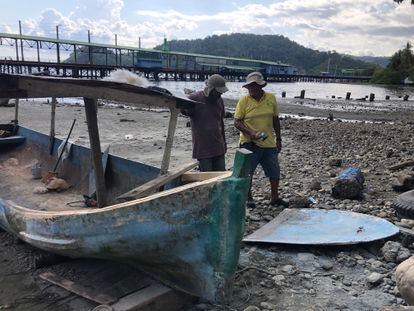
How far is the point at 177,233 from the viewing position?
347 cm

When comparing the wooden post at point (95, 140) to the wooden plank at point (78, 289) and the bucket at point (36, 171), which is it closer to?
the wooden plank at point (78, 289)

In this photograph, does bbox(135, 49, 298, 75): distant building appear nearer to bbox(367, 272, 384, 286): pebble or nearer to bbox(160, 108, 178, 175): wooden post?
bbox(160, 108, 178, 175): wooden post

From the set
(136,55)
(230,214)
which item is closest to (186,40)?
(136,55)

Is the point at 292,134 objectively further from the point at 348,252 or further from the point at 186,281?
the point at 186,281

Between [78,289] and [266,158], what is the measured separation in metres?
3.32

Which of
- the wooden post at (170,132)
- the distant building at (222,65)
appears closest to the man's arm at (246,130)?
the wooden post at (170,132)

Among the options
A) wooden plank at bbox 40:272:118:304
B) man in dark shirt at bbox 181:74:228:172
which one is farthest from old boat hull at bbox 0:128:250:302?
man in dark shirt at bbox 181:74:228:172

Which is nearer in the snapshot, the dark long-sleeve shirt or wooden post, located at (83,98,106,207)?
wooden post, located at (83,98,106,207)

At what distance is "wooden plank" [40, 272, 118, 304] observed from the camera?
3.77 meters

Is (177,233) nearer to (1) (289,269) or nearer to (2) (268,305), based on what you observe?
(2) (268,305)

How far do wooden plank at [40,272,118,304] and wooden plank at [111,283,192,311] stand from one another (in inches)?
5.8

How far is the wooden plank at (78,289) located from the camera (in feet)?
12.4

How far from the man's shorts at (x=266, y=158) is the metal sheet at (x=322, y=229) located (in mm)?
673

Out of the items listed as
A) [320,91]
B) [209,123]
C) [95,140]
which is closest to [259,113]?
[209,123]
